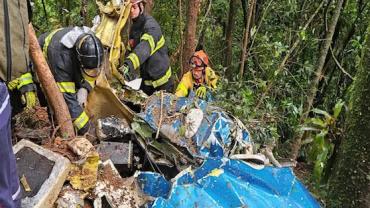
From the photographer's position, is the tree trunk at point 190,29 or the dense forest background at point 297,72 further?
the tree trunk at point 190,29

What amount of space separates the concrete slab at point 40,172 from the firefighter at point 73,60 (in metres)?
0.55

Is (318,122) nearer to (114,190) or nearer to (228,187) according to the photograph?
(228,187)

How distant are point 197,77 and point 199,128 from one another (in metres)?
1.66

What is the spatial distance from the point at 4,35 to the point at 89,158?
3.98 ft

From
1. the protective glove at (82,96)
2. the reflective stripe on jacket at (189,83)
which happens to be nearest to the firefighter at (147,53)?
the reflective stripe on jacket at (189,83)

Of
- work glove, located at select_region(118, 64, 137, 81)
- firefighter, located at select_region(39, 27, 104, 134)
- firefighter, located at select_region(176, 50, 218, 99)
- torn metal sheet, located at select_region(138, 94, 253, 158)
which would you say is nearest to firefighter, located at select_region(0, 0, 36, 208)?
firefighter, located at select_region(39, 27, 104, 134)

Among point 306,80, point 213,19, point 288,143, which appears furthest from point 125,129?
point 213,19

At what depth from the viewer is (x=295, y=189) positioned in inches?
132

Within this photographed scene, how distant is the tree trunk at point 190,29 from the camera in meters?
5.57

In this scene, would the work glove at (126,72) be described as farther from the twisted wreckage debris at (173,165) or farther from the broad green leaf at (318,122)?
the broad green leaf at (318,122)

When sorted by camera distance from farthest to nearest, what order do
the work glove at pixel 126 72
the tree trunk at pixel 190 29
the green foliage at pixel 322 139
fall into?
1. the tree trunk at pixel 190 29
2. the work glove at pixel 126 72
3. the green foliage at pixel 322 139

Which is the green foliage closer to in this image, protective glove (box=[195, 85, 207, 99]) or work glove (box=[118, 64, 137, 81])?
protective glove (box=[195, 85, 207, 99])

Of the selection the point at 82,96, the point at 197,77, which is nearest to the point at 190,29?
the point at 197,77

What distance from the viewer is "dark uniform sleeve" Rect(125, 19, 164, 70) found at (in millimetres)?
4695
